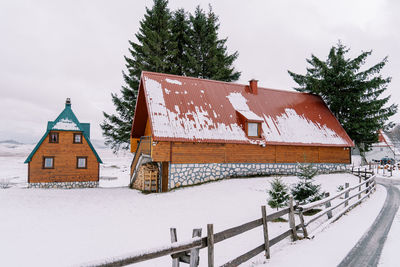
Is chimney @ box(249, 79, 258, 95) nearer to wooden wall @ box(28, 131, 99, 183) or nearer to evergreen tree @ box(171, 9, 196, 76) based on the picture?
evergreen tree @ box(171, 9, 196, 76)

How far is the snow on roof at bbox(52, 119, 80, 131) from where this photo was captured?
21253mm

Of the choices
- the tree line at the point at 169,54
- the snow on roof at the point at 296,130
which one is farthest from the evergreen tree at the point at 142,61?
the snow on roof at the point at 296,130

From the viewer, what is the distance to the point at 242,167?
691 inches

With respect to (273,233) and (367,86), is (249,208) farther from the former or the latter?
(367,86)

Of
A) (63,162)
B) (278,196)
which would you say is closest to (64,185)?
(63,162)

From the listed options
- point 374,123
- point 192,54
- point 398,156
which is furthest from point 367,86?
point 398,156

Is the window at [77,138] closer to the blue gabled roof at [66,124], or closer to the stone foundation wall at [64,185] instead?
the blue gabled roof at [66,124]

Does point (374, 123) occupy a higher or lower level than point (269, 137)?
higher

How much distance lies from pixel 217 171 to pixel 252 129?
4461mm

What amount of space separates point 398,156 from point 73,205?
215 ft

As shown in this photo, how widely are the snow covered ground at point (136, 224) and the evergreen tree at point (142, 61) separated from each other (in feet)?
38.1

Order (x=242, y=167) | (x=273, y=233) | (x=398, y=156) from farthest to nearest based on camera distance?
1. (x=398, y=156)
2. (x=242, y=167)
3. (x=273, y=233)

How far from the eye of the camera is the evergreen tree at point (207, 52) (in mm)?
29734

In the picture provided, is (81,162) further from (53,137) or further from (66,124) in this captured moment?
(66,124)
